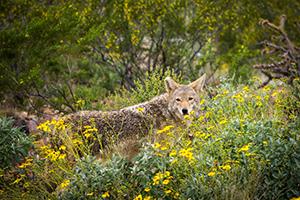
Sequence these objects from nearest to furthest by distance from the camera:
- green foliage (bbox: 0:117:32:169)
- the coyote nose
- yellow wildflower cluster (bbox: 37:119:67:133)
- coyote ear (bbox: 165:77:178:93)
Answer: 1. yellow wildflower cluster (bbox: 37:119:67:133)
2. green foliage (bbox: 0:117:32:169)
3. the coyote nose
4. coyote ear (bbox: 165:77:178:93)

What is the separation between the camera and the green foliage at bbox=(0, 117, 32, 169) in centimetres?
677

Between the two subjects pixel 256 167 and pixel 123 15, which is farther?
pixel 123 15

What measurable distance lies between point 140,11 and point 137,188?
7680 millimetres

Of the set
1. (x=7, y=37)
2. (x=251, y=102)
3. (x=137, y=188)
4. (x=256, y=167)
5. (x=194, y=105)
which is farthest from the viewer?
(x=7, y=37)

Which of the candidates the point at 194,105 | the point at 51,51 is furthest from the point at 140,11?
the point at 194,105

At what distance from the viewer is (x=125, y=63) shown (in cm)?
1310

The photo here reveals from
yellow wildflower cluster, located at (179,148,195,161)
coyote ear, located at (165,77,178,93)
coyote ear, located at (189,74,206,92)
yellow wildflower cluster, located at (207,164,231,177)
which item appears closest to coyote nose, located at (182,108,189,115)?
coyote ear, located at (165,77,178,93)

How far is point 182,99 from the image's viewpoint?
801 centimetres

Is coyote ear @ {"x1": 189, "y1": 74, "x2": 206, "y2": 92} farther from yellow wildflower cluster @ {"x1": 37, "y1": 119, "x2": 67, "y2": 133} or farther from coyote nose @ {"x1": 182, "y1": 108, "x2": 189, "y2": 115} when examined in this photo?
yellow wildflower cluster @ {"x1": 37, "y1": 119, "x2": 67, "y2": 133}

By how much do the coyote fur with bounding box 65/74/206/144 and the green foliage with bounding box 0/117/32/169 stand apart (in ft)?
2.64

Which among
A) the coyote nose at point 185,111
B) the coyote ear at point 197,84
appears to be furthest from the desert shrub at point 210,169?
the coyote ear at point 197,84

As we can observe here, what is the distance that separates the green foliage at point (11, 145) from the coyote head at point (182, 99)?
223 cm

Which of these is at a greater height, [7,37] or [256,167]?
[7,37]

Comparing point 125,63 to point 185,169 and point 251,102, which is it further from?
point 185,169
